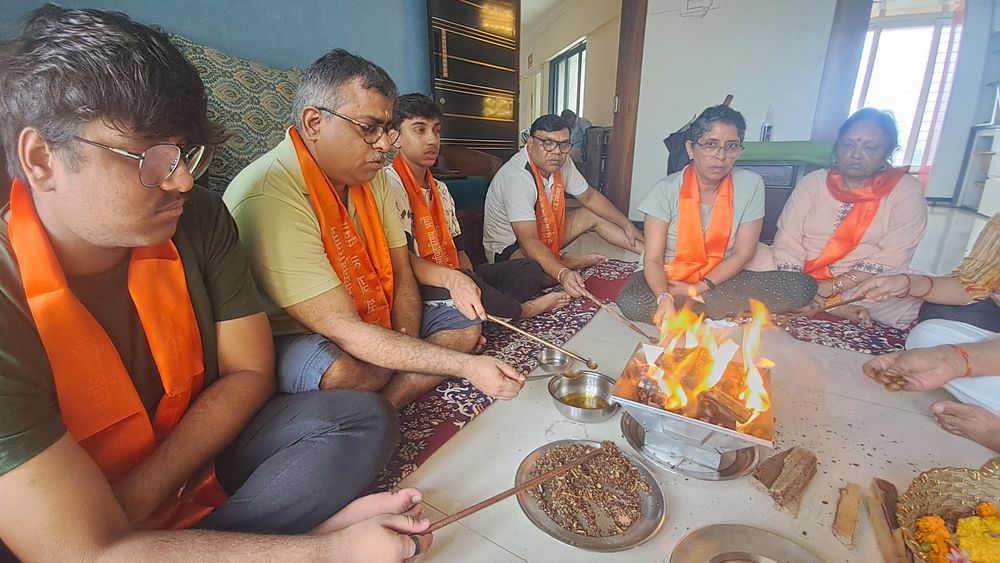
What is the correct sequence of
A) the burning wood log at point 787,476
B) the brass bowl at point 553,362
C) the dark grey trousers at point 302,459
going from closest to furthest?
the dark grey trousers at point 302,459 → the burning wood log at point 787,476 → the brass bowl at point 553,362

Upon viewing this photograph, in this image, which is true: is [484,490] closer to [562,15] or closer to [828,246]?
[828,246]

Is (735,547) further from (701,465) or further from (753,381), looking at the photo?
(753,381)

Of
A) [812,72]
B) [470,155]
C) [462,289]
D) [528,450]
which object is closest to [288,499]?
[528,450]

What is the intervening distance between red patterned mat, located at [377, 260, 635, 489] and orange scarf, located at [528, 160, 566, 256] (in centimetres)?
78

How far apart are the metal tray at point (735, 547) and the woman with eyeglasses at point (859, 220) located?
175cm

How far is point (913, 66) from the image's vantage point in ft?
25.8

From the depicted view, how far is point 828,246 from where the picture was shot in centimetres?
279

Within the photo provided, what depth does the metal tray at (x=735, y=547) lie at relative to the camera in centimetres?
115

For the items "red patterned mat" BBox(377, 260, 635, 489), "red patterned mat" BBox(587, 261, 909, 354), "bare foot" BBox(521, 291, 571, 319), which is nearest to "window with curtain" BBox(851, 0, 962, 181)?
"red patterned mat" BBox(587, 261, 909, 354)

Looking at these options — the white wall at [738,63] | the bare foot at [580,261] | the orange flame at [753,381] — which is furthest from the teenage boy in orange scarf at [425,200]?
the white wall at [738,63]

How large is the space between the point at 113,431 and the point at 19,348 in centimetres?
29

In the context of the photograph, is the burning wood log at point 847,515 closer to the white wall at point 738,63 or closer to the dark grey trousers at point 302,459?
the dark grey trousers at point 302,459

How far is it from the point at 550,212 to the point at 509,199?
385 mm

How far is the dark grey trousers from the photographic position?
1119 mm
